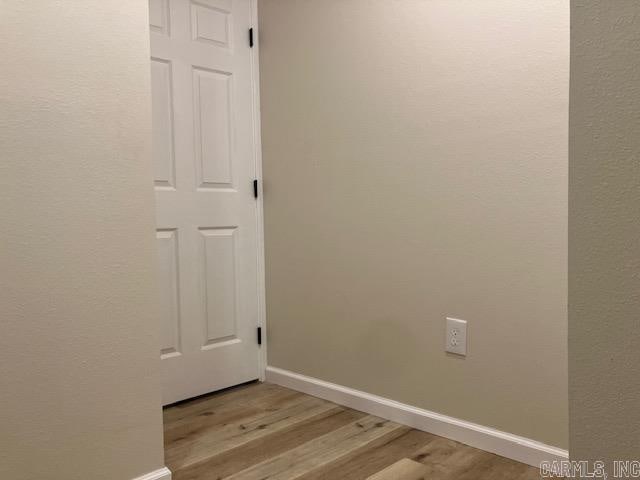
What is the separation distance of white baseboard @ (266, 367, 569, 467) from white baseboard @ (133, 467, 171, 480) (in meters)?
0.93

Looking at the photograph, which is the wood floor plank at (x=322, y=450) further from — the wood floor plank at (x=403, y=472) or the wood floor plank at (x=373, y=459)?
the wood floor plank at (x=403, y=472)

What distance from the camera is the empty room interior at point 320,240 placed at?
696mm

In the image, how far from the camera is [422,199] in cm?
213

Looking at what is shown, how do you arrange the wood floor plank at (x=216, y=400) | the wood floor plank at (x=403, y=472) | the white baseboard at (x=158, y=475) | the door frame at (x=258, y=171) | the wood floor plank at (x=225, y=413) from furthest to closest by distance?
1. the door frame at (x=258, y=171)
2. the wood floor plank at (x=216, y=400)
3. the wood floor plank at (x=225, y=413)
4. the wood floor plank at (x=403, y=472)
5. the white baseboard at (x=158, y=475)

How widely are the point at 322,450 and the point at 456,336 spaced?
0.64 meters

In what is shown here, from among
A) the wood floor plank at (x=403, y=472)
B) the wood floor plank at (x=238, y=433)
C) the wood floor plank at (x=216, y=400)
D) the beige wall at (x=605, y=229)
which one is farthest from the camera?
the wood floor plank at (x=216, y=400)

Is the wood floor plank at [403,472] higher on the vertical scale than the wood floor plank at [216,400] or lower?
lower

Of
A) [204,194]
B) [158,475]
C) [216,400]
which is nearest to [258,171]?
[204,194]

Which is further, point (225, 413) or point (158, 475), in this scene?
point (225, 413)

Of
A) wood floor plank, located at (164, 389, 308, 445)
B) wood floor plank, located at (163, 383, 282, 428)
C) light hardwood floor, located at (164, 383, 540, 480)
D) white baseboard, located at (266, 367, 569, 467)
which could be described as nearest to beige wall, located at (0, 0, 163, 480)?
light hardwood floor, located at (164, 383, 540, 480)

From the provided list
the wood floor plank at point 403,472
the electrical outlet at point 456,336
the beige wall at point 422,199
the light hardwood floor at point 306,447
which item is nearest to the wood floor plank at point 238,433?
the light hardwood floor at point 306,447

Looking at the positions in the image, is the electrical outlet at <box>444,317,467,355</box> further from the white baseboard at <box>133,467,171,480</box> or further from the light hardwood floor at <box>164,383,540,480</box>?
the white baseboard at <box>133,467,171,480</box>

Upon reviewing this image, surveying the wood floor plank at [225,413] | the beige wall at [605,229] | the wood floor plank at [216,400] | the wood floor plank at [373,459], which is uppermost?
the beige wall at [605,229]

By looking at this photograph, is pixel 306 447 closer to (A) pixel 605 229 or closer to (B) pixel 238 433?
(B) pixel 238 433
